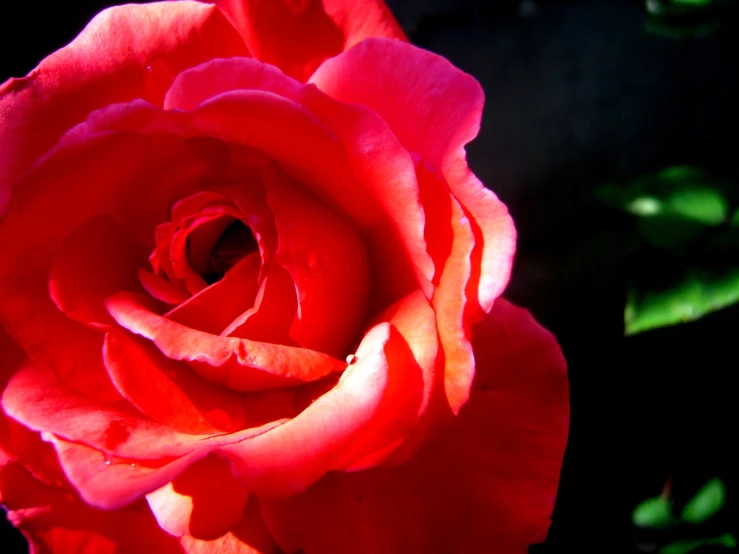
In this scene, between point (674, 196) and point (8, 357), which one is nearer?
point (8, 357)

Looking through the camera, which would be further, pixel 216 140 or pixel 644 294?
pixel 644 294

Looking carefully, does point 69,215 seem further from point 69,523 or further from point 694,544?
point 694,544

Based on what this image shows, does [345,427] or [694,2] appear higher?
[345,427]

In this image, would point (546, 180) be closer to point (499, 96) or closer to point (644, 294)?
point (499, 96)

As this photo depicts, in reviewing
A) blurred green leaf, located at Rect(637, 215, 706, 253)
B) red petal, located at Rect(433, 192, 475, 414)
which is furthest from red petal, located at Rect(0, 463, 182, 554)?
blurred green leaf, located at Rect(637, 215, 706, 253)

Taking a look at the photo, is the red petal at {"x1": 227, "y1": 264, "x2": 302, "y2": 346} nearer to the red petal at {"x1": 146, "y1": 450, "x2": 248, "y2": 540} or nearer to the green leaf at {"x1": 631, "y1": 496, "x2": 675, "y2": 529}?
the red petal at {"x1": 146, "y1": 450, "x2": 248, "y2": 540}

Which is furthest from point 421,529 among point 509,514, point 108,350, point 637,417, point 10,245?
point 637,417

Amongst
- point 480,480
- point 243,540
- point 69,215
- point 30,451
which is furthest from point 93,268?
point 480,480
